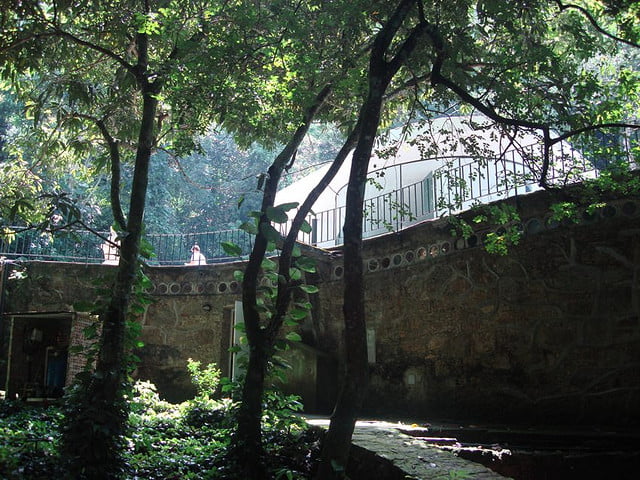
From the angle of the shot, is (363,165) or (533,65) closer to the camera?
(363,165)


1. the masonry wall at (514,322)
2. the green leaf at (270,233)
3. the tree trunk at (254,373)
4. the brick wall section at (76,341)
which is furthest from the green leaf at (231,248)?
the brick wall section at (76,341)

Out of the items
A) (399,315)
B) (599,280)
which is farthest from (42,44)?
(599,280)

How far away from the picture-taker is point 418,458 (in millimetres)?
5012

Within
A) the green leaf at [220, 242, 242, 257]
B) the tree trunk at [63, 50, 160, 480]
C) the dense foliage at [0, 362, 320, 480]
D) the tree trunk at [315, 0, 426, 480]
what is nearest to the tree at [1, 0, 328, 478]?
the tree trunk at [63, 50, 160, 480]

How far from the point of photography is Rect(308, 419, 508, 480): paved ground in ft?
14.6

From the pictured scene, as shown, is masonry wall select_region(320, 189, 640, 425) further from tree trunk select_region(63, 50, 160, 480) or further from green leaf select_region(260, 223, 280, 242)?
tree trunk select_region(63, 50, 160, 480)

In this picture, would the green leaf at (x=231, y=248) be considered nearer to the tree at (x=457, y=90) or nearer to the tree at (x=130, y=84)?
the tree at (x=130, y=84)

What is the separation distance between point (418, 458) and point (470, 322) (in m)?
3.89

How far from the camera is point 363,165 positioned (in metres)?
4.96

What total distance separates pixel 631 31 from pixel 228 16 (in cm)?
422

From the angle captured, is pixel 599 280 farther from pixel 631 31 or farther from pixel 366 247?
pixel 366 247

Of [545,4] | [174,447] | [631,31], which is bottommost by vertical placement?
[174,447]

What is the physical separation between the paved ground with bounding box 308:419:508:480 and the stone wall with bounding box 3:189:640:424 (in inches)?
92.6

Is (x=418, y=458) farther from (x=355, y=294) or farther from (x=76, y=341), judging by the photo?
(x=76, y=341)
